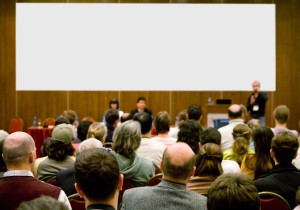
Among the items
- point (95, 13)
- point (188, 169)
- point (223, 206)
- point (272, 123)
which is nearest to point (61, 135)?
point (188, 169)

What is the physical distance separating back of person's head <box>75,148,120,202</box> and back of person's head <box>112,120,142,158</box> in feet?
6.89

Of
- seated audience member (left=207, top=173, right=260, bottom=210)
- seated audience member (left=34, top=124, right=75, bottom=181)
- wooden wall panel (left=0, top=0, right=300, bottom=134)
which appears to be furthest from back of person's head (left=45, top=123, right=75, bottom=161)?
wooden wall panel (left=0, top=0, right=300, bottom=134)

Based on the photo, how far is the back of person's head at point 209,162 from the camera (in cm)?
353

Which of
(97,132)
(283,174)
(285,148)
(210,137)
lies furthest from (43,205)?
(97,132)

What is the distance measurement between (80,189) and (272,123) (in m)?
10.6

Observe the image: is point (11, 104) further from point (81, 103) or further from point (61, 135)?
point (61, 135)

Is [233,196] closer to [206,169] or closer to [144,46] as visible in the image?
[206,169]

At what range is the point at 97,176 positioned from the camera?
2234 mm

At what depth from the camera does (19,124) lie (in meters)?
11.2

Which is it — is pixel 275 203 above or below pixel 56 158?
below

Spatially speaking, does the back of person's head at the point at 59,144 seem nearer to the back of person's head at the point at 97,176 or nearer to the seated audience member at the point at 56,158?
the seated audience member at the point at 56,158

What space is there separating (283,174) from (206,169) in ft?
1.95

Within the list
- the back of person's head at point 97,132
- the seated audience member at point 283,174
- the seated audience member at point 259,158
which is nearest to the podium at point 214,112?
the back of person's head at point 97,132

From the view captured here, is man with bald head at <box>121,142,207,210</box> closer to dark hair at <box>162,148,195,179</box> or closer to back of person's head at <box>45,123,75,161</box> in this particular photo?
dark hair at <box>162,148,195,179</box>
